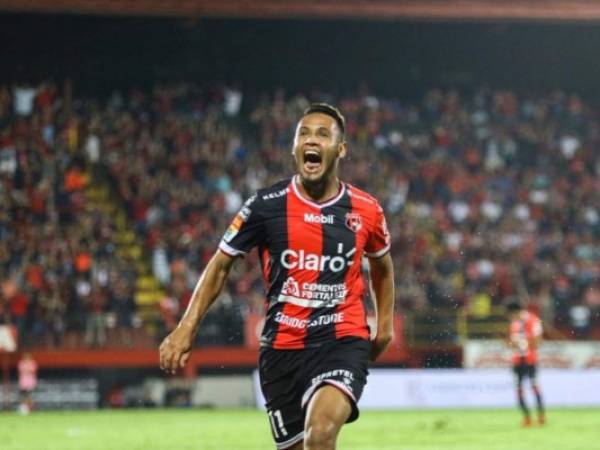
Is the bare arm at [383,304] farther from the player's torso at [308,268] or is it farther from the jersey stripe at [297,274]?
the jersey stripe at [297,274]

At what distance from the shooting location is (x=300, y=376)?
7.69m

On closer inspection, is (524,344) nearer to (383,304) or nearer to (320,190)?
(383,304)

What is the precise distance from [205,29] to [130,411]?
14.6 meters

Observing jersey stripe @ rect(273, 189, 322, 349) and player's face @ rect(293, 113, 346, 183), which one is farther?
jersey stripe @ rect(273, 189, 322, 349)

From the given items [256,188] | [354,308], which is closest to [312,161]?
[354,308]

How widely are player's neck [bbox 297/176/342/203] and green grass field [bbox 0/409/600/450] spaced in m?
8.74

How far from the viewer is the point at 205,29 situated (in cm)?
3803

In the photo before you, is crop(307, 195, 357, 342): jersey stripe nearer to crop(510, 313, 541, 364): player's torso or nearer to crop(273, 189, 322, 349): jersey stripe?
crop(273, 189, 322, 349): jersey stripe

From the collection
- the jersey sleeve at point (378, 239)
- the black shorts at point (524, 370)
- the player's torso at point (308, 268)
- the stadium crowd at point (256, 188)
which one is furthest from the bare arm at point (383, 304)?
the stadium crowd at point (256, 188)

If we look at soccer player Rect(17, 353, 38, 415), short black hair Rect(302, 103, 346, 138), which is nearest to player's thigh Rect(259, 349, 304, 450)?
short black hair Rect(302, 103, 346, 138)

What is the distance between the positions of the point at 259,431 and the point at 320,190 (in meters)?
12.2

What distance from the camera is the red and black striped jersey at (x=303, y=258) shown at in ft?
25.3

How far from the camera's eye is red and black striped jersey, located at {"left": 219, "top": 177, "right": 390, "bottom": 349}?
7719mm

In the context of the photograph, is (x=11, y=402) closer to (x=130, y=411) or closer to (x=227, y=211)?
(x=130, y=411)
